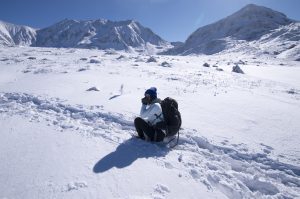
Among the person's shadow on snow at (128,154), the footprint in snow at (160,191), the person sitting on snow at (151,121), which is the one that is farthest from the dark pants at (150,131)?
the footprint in snow at (160,191)

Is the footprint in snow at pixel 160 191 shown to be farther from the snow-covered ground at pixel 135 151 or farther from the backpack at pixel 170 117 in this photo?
the backpack at pixel 170 117

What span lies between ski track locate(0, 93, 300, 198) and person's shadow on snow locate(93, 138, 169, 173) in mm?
52

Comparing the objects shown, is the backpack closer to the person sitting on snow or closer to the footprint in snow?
the person sitting on snow

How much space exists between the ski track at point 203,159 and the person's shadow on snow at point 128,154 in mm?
52

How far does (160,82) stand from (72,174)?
508 inches

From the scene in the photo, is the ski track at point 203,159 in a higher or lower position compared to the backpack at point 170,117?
lower

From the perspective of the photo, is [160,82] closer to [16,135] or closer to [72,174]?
[16,135]

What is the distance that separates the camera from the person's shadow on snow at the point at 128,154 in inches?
243

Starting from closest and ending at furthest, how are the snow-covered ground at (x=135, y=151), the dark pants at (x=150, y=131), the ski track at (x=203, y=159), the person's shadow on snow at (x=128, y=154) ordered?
1. the snow-covered ground at (x=135, y=151)
2. the ski track at (x=203, y=159)
3. the person's shadow on snow at (x=128, y=154)
4. the dark pants at (x=150, y=131)

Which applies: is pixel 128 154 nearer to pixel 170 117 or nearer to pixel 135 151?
pixel 135 151

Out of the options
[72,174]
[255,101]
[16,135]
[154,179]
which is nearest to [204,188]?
[154,179]

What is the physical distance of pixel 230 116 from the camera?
1073 cm

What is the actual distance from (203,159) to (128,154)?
187cm

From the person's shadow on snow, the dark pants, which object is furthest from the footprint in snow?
the dark pants
